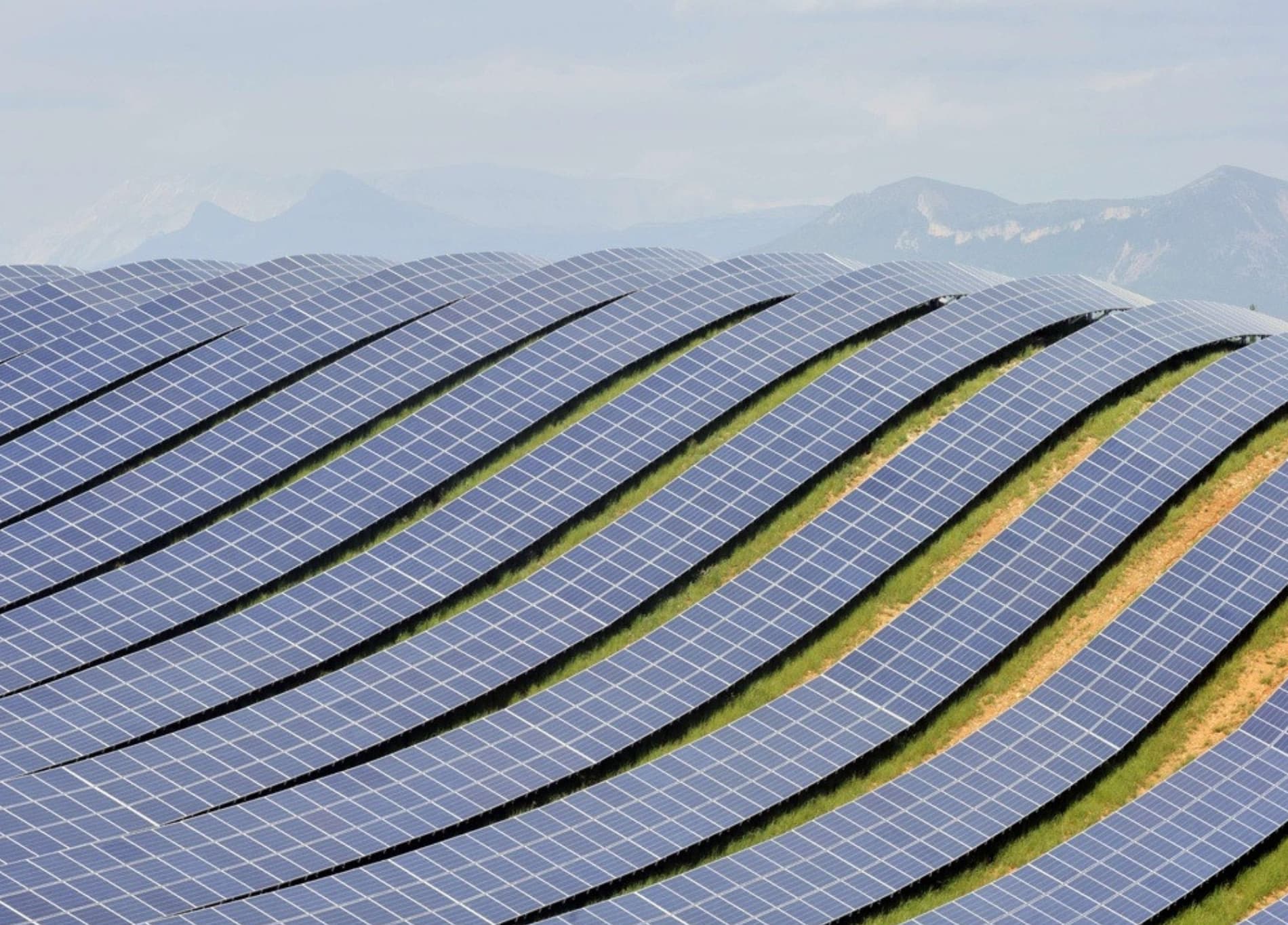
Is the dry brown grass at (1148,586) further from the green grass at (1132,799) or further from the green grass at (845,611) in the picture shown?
the green grass at (845,611)

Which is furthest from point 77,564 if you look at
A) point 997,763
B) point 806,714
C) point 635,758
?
point 997,763

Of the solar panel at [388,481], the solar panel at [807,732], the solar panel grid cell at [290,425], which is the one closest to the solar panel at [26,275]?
the solar panel grid cell at [290,425]

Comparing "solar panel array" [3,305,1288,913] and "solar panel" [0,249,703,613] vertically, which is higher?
"solar panel" [0,249,703,613]

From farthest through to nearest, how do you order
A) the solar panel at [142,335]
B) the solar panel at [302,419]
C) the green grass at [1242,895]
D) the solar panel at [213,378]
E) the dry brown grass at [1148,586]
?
1. the solar panel at [142,335]
2. the solar panel at [213,378]
3. the solar panel at [302,419]
4. the dry brown grass at [1148,586]
5. the green grass at [1242,895]

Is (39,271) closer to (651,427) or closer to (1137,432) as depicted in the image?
(651,427)

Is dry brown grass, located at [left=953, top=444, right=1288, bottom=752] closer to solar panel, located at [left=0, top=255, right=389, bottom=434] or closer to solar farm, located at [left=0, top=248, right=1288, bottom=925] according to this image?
solar farm, located at [left=0, top=248, right=1288, bottom=925]

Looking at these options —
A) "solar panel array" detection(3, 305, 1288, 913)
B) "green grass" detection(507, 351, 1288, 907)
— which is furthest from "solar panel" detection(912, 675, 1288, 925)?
"solar panel array" detection(3, 305, 1288, 913)
